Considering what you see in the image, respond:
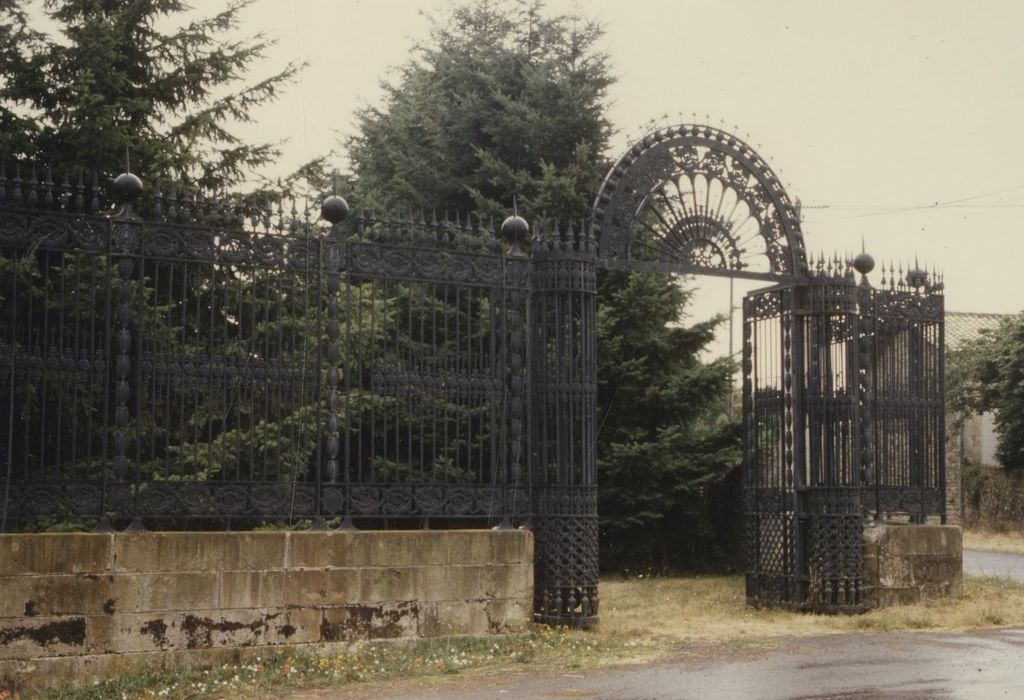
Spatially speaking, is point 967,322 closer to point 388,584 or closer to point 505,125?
point 505,125

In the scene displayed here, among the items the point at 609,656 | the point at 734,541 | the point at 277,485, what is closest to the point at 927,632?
the point at 609,656

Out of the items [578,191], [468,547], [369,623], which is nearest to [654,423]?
[578,191]

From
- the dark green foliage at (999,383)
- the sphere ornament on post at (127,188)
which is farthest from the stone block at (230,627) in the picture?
the dark green foliage at (999,383)

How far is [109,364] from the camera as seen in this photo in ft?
31.7

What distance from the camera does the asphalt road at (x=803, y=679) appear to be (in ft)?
27.3

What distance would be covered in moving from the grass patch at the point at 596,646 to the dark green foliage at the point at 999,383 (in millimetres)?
15826

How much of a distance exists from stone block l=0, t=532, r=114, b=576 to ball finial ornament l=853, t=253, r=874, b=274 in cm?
849

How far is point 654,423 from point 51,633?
11.6 metres

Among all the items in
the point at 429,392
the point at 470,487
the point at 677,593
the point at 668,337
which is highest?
the point at 668,337

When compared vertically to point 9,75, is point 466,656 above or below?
below

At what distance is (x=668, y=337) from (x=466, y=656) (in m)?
10.1

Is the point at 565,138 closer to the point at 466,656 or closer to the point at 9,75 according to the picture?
the point at 9,75

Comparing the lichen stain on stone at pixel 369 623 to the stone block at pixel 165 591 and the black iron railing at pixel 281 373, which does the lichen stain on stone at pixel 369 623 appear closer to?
the black iron railing at pixel 281 373

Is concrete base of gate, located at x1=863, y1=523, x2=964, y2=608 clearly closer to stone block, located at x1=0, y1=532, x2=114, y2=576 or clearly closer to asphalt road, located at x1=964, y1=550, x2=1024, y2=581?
asphalt road, located at x1=964, y1=550, x2=1024, y2=581
